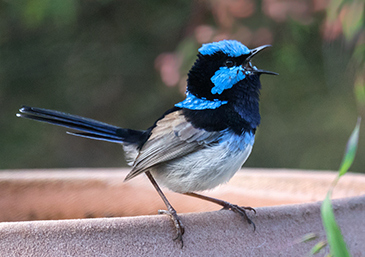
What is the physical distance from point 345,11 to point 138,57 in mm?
2792

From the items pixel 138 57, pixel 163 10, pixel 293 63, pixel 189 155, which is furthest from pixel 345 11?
pixel 138 57

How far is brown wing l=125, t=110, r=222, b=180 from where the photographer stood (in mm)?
1950

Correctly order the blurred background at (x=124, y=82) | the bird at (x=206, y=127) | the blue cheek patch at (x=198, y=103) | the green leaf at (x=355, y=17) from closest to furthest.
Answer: the green leaf at (x=355, y=17)
the bird at (x=206, y=127)
the blue cheek patch at (x=198, y=103)
the blurred background at (x=124, y=82)

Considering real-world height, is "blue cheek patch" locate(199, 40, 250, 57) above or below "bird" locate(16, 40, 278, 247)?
above

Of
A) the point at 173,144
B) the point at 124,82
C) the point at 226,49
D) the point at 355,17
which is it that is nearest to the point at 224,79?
the point at 226,49

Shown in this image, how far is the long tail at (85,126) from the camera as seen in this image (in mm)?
2057

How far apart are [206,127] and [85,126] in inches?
23.1

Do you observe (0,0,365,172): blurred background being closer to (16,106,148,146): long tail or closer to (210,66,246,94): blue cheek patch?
(16,106,148,146): long tail

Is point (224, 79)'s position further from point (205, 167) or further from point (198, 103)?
point (205, 167)

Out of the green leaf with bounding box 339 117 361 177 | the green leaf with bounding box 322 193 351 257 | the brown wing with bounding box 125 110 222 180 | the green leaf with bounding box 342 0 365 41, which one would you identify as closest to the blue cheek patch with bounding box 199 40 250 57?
the brown wing with bounding box 125 110 222 180

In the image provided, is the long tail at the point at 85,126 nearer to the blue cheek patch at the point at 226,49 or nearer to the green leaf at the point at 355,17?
the blue cheek patch at the point at 226,49

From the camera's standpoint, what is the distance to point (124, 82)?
483cm

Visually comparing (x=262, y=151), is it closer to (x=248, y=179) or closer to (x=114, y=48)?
(x=114, y=48)

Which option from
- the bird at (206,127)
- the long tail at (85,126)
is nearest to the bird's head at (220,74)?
the bird at (206,127)
